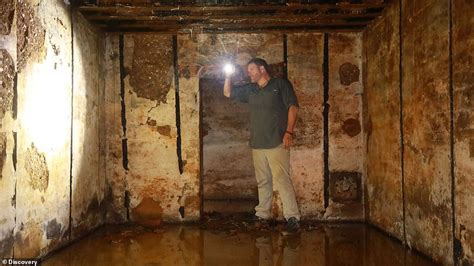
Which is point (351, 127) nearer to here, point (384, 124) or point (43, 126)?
point (384, 124)

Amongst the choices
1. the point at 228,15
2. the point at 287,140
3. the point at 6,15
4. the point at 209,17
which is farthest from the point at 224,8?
the point at 6,15

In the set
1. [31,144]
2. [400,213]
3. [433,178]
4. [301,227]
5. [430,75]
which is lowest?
[301,227]

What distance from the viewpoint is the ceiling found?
391 cm

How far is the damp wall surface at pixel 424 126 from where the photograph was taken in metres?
2.85

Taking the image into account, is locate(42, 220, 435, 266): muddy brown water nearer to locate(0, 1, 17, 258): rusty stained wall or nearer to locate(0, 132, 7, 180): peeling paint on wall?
locate(0, 1, 17, 258): rusty stained wall

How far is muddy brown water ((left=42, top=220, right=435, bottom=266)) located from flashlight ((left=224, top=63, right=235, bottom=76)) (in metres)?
1.87

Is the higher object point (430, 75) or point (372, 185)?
point (430, 75)

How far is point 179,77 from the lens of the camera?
4.99 meters

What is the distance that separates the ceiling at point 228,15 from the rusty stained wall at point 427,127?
0.70 metres

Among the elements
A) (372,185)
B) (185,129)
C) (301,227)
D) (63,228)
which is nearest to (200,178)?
(185,129)

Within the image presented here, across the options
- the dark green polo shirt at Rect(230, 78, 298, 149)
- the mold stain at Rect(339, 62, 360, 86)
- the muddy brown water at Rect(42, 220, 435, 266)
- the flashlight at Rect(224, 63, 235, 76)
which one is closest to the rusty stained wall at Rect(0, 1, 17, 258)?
the muddy brown water at Rect(42, 220, 435, 266)

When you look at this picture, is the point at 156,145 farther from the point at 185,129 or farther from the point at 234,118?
the point at 234,118

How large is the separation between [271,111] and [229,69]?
780 millimetres

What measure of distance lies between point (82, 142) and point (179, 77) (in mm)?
1446
